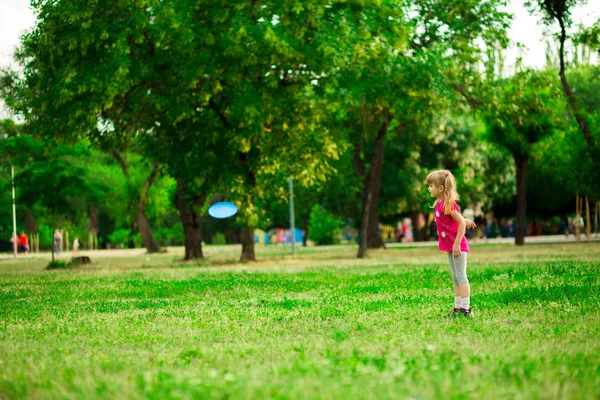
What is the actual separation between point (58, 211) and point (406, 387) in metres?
27.5

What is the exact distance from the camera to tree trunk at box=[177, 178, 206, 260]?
35031 mm

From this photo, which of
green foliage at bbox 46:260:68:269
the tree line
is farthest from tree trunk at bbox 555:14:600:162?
green foliage at bbox 46:260:68:269

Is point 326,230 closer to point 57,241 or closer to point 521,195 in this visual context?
point 57,241

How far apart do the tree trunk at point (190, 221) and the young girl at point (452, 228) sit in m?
24.4

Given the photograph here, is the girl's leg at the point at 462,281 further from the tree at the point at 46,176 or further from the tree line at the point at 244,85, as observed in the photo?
the tree at the point at 46,176

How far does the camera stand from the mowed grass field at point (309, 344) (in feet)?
19.0

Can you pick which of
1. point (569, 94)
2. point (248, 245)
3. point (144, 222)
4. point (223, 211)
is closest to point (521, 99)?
point (569, 94)

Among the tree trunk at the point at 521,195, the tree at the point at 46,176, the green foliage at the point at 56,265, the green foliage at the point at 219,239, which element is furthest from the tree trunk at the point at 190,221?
the green foliage at the point at 219,239

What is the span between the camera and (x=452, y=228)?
10344 millimetres

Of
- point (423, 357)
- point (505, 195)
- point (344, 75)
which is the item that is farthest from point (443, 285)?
point (505, 195)

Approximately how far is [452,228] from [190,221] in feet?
87.1

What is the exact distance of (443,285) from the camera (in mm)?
15906

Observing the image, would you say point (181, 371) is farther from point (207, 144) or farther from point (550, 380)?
point (207, 144)

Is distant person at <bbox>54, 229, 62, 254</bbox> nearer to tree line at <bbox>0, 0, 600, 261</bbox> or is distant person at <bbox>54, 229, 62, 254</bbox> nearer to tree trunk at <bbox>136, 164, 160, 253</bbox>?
tree trunk at <bbox>136, 164, 160, 253</bbox>
